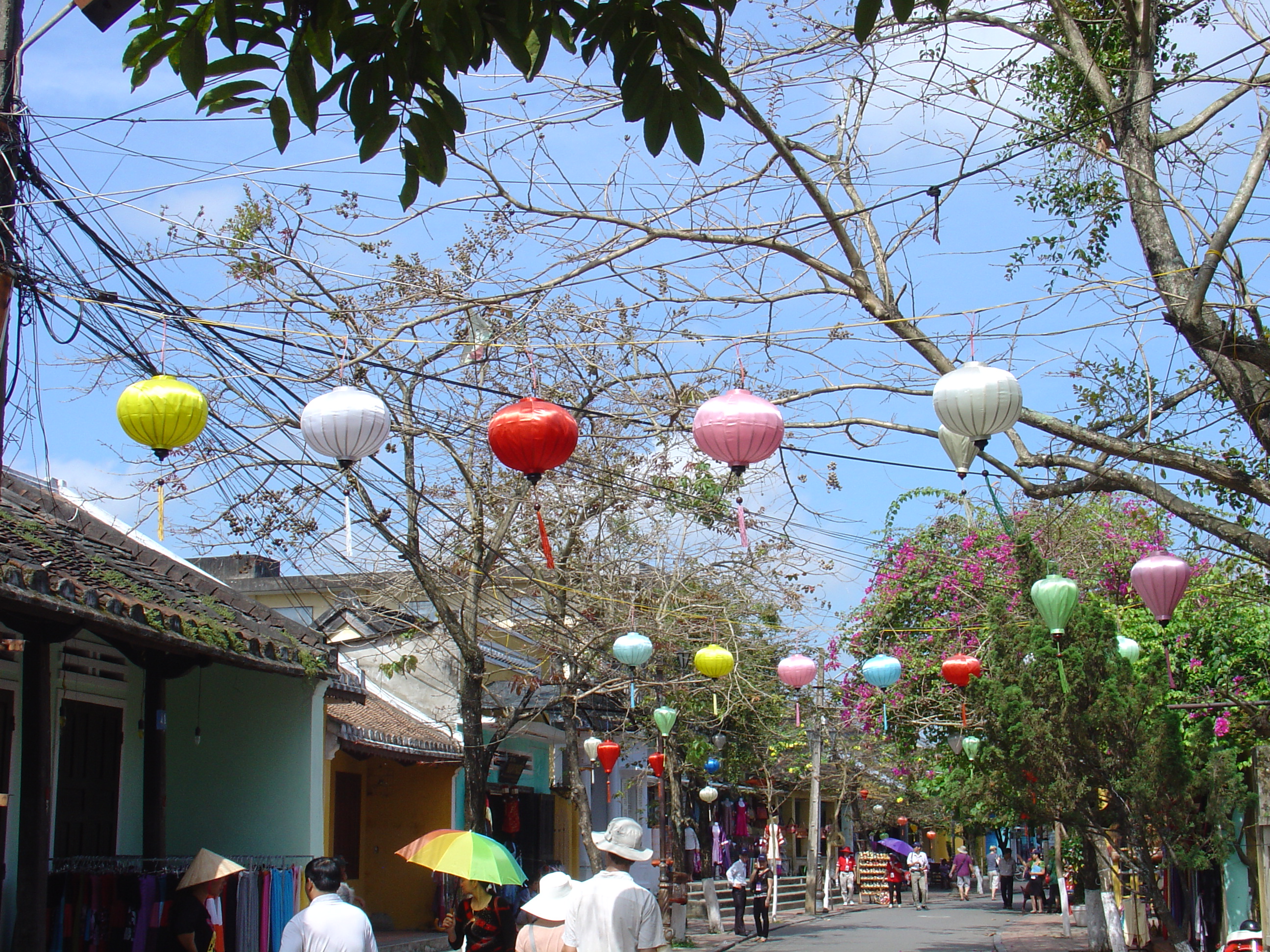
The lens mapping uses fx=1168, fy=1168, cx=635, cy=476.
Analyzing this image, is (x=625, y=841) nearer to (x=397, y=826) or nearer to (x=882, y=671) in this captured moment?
(x=882, y=671)

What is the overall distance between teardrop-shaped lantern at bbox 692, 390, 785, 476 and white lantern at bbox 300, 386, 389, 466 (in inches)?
76.7

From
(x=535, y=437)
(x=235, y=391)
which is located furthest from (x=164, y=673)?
(x=535, y=437)

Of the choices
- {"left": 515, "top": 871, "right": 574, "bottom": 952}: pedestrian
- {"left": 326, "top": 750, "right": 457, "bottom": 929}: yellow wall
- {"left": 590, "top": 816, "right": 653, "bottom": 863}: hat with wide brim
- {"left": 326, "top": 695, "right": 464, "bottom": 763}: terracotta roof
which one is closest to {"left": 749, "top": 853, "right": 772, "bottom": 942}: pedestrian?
{"left": 326, "top": 750, "right": 457, "bottom": 929}: yellow wall

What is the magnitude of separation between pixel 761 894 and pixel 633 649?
11.2m

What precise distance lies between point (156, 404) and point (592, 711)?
58.8ft

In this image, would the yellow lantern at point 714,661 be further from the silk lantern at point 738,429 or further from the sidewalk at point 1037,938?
the sidewalk at point 1037,938

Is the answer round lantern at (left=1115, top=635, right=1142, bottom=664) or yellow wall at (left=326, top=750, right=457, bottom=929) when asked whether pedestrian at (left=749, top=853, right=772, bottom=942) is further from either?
round lantern at (left=1115, top=635, right=1142, bottom=664)

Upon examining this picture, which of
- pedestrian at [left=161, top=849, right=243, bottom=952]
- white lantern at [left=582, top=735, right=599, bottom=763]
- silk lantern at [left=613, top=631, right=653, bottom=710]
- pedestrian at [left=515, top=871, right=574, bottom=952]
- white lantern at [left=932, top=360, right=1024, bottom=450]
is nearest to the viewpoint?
pedestrian at [left=515, top=871, right=574, bottom=952]

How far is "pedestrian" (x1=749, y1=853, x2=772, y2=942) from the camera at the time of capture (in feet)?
72.3

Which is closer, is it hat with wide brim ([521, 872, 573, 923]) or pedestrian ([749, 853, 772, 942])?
hat with wide brim ([521, 872, 573, 923])

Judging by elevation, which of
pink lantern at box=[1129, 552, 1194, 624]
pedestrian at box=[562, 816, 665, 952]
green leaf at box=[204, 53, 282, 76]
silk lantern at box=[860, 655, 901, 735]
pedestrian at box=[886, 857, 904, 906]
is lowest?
pedestrian at box=[886, 857, 904, 906]

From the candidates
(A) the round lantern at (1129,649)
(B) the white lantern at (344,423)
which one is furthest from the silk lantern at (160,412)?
(A) the round lantern at (1129,649)

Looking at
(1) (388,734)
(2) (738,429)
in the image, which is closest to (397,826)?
(1) (388,734)

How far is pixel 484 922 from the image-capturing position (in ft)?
23.6
